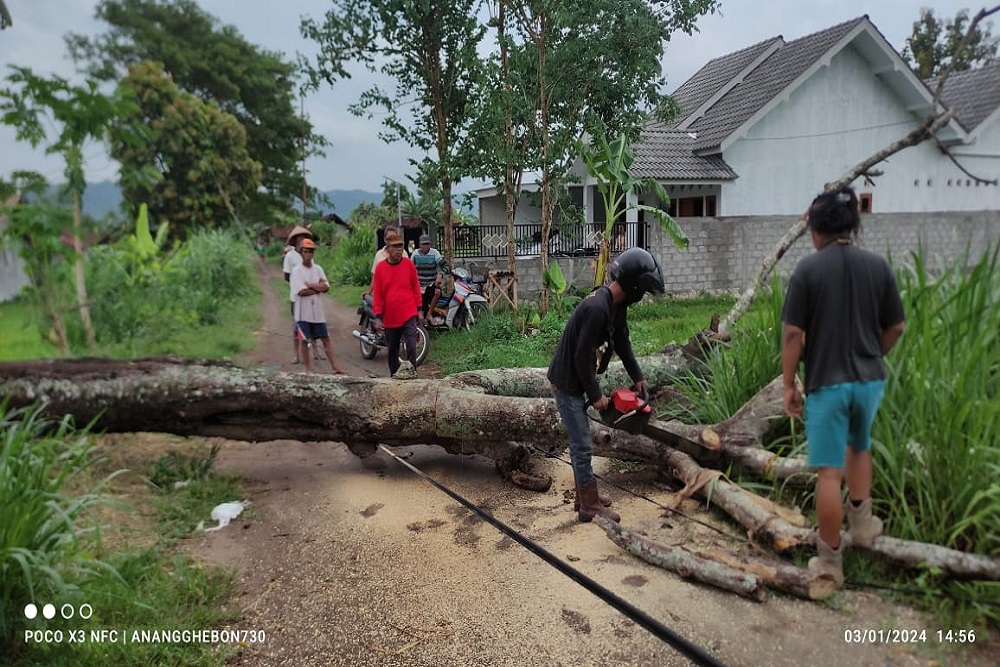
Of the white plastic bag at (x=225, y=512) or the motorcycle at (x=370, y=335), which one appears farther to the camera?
the motorcycle at (x=370, y=335)

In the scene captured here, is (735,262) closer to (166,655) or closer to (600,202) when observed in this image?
(600,202)

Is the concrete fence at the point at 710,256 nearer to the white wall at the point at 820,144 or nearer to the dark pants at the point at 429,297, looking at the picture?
the dark pants at the point at 429,297

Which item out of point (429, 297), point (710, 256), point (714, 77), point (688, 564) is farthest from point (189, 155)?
point (688, 564)

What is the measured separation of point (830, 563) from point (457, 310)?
765 centimetres

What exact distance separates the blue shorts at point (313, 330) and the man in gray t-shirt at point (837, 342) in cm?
601

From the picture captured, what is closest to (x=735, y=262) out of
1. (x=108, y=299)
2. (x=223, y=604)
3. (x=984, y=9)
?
(x=984, y=9)

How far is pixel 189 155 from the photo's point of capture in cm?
1922

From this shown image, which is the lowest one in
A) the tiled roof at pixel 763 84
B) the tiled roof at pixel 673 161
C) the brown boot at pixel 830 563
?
the brown boot at pixel 830 563

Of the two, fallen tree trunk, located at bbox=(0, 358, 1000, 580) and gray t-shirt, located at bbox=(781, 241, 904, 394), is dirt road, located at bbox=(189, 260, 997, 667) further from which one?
gray t-shirt, located at bbox=(781, 241, 904, 394)

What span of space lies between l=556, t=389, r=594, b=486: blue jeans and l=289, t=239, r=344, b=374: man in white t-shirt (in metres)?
4.47

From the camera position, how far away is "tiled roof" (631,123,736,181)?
15633 millimetres

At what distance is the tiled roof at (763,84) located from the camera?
16125 millimetres

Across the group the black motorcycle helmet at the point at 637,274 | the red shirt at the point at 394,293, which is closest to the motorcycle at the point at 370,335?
the red shirt at the point at 394,293

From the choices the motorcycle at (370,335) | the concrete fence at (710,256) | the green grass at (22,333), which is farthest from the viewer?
the concrete fence at (710,256)
